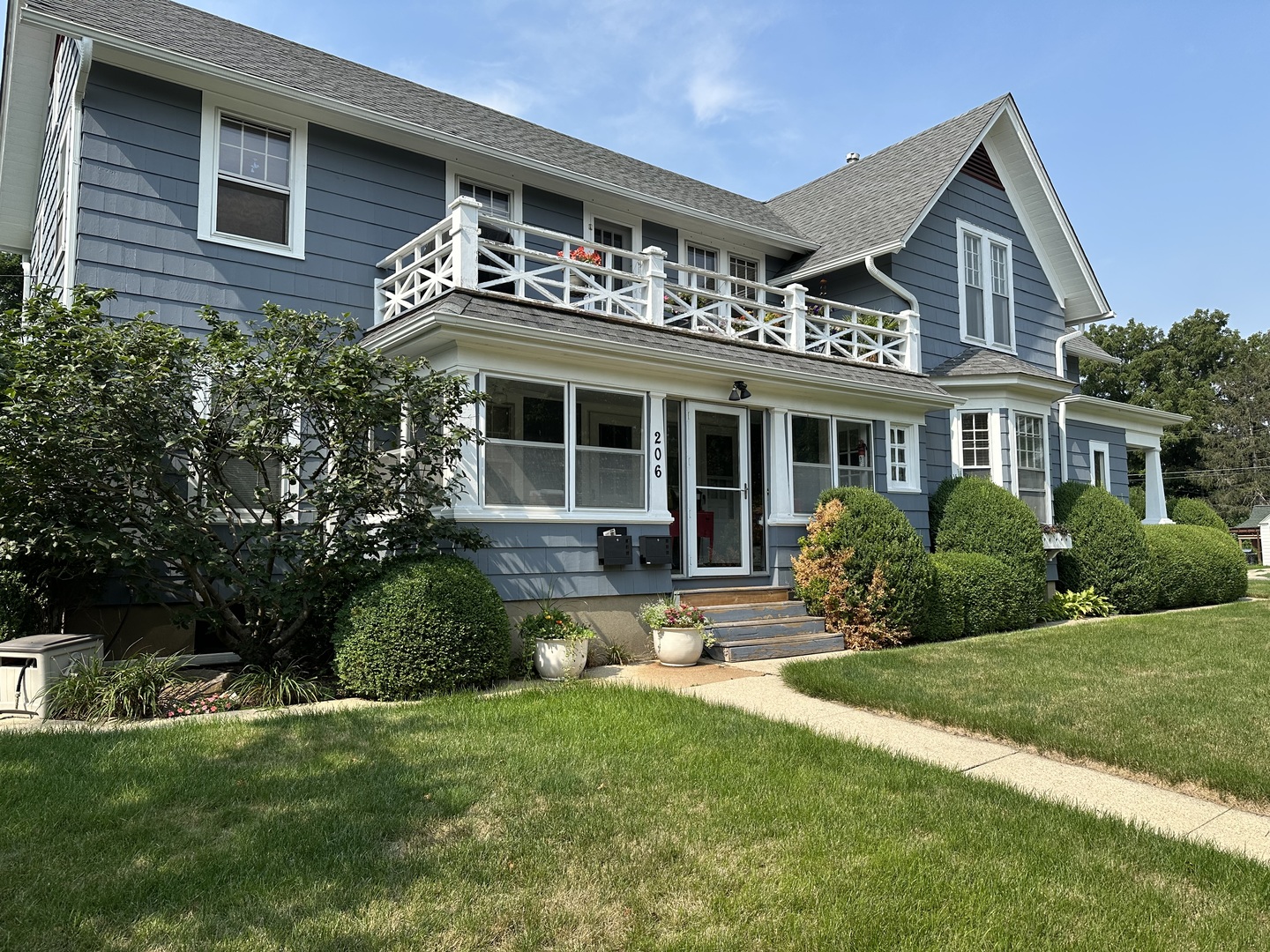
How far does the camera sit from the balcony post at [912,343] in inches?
521

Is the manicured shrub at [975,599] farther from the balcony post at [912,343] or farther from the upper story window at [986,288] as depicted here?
the upper story window at [986,288]

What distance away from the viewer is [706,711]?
248 inches

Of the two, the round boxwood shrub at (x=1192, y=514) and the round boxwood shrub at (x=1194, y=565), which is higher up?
the round boxwood shrub at (x=1192, y=514)

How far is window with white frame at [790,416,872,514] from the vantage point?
11.5m

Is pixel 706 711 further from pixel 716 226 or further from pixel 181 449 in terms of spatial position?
pixel 716 226

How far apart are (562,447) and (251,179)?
4.95 meters

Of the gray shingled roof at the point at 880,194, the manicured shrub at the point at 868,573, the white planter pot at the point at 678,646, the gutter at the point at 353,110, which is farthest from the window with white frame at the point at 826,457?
the gutter at the point at 353,110

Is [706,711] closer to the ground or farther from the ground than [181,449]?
closer to the ground

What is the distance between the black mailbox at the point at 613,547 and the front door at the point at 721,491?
1.69 m

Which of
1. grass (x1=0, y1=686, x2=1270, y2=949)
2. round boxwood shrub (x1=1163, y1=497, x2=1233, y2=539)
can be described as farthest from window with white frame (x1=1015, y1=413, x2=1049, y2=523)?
round boxwood shrub (x1=1163, y1=497, x2=1233, y2=539)

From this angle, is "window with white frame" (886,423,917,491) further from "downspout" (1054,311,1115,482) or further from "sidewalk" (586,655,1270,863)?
"sidewalk" (586,655,1270,863)

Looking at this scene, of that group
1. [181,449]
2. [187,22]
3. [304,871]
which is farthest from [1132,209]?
[304,871]

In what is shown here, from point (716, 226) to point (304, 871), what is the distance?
12.0 metres

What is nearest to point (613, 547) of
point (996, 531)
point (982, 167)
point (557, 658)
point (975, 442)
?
point (557, 658)
